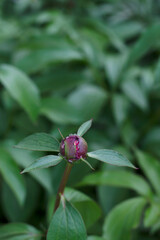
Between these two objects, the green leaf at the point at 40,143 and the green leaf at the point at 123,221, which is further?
the green leaf at the point at 123,221

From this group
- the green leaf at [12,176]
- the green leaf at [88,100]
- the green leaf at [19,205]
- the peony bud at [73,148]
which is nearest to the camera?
the peony bud at [73,148]

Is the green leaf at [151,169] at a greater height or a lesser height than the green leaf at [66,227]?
lesser

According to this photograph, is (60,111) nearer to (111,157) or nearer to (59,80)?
(59,80)

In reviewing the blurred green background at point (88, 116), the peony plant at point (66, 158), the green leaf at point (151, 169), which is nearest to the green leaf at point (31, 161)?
the blurred green background at point (88, 116)

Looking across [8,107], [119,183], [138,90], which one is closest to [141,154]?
[119,183]

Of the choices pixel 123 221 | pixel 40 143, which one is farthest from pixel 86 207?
pixel 40 143

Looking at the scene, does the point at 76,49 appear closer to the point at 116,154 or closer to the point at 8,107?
the point at 8,107

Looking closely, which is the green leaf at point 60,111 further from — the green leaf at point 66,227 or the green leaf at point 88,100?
the green leaf at point 66,227

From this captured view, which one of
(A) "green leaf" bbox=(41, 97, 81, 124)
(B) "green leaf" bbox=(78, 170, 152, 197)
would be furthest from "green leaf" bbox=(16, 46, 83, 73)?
(B) "green leaf" bbox=(78, 170, 152, 197)
